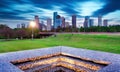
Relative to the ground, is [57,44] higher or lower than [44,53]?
lower

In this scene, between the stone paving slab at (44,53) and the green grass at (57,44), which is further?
the green grass at (57,44)

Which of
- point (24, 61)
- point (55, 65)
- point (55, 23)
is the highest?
point (55, 23)

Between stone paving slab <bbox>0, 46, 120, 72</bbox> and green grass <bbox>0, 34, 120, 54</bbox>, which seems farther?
green grass <bbox>0, 34, 120, 54</bbox>

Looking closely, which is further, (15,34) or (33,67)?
(15,34)

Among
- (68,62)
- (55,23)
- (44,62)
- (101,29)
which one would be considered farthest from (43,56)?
(55,23)

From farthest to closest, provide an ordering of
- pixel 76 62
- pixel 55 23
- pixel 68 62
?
pixel 55 23 < pixel 68 62 < pixel 76 62

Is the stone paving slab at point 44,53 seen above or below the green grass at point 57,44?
above

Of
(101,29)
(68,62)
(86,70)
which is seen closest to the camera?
(86,70)

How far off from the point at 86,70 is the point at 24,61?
276cm

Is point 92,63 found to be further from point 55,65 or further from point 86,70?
point 55,65

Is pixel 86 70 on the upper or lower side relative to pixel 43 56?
lower

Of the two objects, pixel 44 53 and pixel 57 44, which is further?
pixel 57 44

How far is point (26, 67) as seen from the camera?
5254 mm

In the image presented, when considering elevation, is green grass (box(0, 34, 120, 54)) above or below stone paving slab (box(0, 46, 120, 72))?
below
